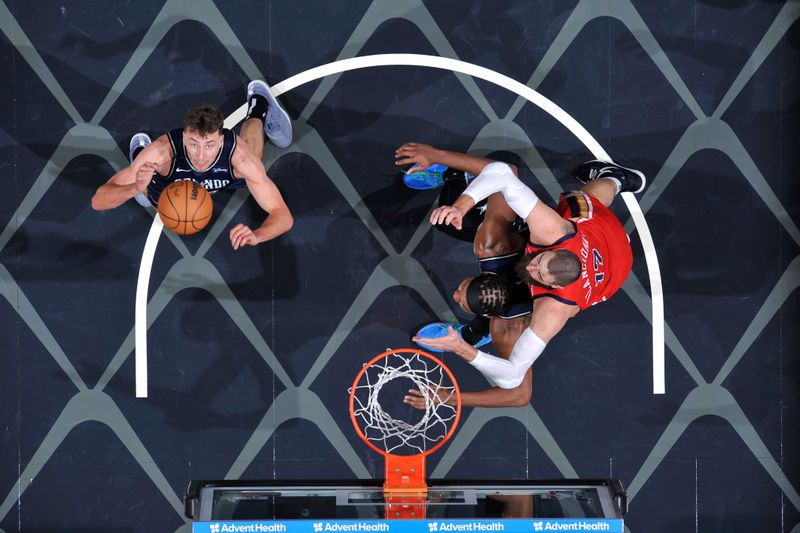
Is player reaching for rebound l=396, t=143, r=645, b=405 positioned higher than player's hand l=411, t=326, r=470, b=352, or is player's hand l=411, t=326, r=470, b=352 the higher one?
player reaching for rebound l=396, t=143, r=645, b=405

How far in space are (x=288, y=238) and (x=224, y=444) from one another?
1780 mm

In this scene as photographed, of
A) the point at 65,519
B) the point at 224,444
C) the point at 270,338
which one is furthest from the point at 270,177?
the point at 65,519

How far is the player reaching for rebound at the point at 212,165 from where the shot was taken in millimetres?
Answer: 5758

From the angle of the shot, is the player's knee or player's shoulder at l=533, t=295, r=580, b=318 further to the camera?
the player's knee

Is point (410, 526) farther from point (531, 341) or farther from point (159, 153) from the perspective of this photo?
point (159, 153)

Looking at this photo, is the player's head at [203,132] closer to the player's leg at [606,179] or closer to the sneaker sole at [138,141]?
the sneaker sole at [138,141]

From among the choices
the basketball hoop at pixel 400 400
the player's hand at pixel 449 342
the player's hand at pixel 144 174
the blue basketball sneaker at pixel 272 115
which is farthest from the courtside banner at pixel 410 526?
the blue basketball sneaker at pixel 272 115

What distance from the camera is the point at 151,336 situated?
6.82 m

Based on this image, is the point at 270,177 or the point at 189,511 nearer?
the point at 189,511

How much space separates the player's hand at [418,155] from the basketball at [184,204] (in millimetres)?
1585

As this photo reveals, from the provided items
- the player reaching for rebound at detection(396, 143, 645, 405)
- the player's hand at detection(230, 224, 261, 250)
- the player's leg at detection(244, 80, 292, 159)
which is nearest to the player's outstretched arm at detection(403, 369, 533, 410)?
the player reaching for rebound at detection(396, 143, 645, 405)

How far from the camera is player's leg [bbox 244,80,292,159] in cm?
653

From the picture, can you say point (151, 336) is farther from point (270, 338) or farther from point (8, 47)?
point (8, 47)

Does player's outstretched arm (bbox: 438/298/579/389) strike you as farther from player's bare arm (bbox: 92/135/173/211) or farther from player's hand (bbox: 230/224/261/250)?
player's bare arm (bbox: 92/135/173/211)
